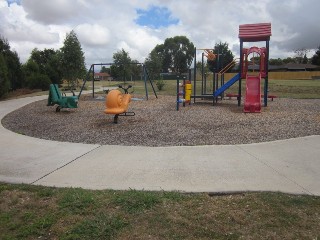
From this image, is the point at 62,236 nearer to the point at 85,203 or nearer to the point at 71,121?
the point at 85,203

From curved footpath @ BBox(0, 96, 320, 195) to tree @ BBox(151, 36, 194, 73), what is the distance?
315ft

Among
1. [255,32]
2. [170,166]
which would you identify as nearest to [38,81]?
[255,32]

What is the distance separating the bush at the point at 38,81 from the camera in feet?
91.6

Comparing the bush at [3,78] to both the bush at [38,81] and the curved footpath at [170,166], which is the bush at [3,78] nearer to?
the bush at [38,81]

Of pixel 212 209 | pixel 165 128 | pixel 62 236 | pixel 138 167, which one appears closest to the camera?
pixel 62 236

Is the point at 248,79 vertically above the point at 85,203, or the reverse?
the point at 248,79

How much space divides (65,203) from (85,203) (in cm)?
23

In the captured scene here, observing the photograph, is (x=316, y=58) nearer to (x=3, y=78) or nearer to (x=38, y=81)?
(x=38, y=81)

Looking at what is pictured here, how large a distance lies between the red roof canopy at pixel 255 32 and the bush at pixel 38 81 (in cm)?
2049

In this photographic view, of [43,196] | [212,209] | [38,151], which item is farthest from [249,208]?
[38,151]

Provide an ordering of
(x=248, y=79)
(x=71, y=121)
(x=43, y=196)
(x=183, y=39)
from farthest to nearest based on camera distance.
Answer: (x=183, y=39)
(x=248, y=79)
(x=71, y=121)
(x=43, y=196)

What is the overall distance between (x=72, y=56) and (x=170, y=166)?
75.1 ft

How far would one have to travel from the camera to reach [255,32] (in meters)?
13.2

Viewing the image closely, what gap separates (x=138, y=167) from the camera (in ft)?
16.1
